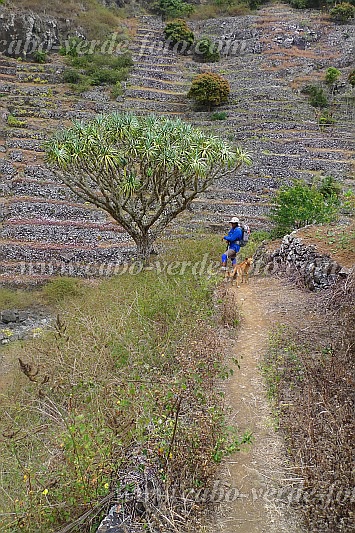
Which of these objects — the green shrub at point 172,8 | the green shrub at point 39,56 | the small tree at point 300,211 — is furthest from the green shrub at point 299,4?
the small tree at point 300,211

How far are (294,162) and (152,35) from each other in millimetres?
24012

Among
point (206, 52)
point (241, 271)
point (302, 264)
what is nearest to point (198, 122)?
point (206, 52)

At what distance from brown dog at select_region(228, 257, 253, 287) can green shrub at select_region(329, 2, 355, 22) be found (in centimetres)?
3819

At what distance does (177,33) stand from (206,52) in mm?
3252

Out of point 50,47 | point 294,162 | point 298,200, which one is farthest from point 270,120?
point 50,47

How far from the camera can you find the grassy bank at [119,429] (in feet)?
10.8

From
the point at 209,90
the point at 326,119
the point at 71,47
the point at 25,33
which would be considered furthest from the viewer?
the point at 71,47

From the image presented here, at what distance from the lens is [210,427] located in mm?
3877

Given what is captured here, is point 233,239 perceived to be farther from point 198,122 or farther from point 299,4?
point 299,4

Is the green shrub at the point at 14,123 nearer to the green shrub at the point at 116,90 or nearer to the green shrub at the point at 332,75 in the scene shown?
the green shrub at the point at 116,90

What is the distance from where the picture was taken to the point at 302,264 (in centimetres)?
889

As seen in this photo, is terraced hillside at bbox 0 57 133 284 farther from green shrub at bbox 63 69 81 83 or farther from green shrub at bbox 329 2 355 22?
green shrub at bbox 329 2 355 22

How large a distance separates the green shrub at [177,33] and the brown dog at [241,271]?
3441cm

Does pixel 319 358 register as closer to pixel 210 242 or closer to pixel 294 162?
pixel 210 242
